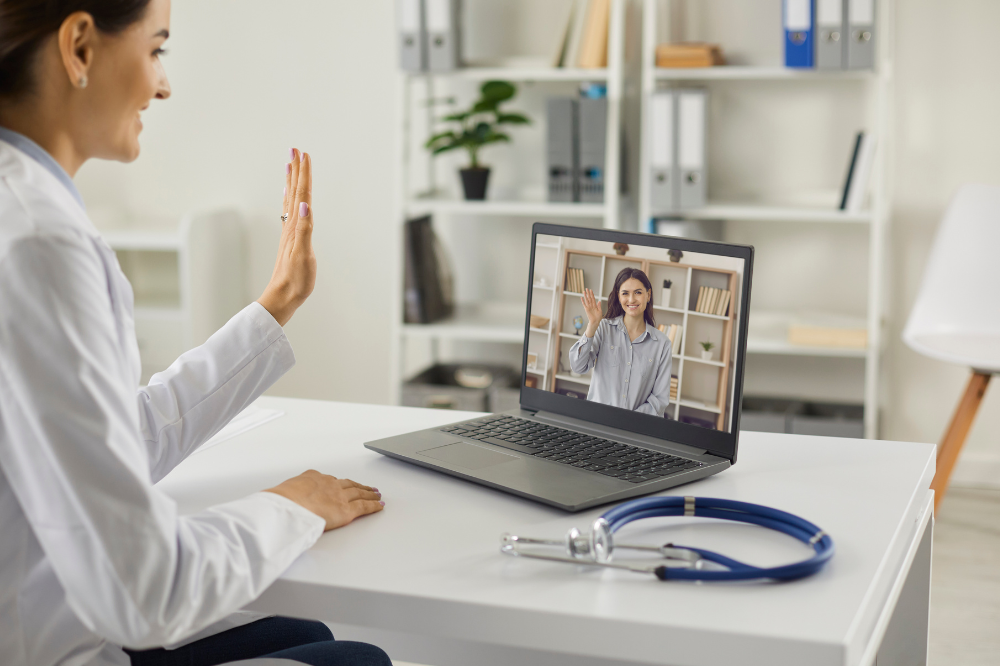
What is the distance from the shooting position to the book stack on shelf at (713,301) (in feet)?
3.33

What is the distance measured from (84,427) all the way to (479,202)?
2.37 meters

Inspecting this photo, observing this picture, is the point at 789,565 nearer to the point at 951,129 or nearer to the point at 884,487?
the point at 884,487

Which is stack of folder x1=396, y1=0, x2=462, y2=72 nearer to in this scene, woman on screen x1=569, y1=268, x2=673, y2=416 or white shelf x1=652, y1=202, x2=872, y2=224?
white shelf x1=652, y1=202, x2=872, y2=224

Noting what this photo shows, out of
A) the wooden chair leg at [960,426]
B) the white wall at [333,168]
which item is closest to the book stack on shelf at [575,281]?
the wooden chair leg at [960,426]

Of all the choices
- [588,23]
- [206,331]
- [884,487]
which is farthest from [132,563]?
[206,331]

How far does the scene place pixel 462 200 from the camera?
3.10 metres

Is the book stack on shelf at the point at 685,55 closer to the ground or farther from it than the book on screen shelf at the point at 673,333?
farther from it

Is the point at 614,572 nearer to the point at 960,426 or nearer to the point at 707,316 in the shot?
the point at 707,316

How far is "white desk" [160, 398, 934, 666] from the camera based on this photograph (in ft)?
2.32

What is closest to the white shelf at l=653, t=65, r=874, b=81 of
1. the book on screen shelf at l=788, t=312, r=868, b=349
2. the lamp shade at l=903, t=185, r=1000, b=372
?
the lamp shade at l=903, t=185, r=1000, b=372

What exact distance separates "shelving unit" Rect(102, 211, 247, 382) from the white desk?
2136 millimetres

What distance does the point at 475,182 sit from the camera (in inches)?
119

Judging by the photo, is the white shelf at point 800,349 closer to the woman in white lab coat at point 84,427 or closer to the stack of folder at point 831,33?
the stack of folder at point 831,33

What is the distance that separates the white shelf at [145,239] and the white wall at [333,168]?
282 mm
